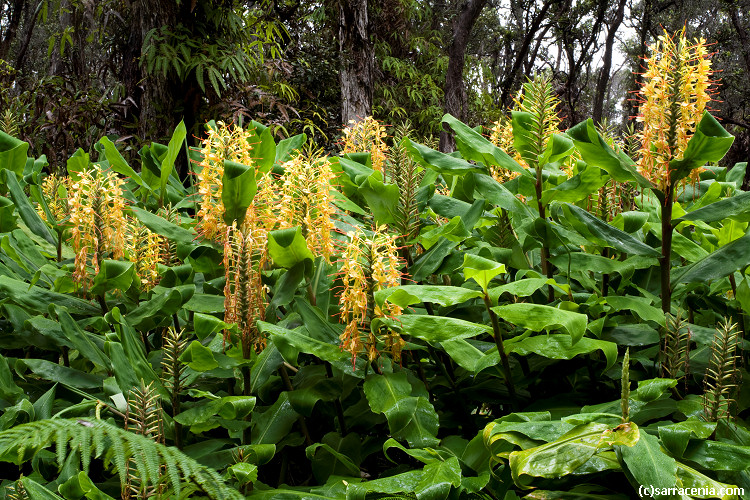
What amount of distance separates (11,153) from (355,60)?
5855 millimetres

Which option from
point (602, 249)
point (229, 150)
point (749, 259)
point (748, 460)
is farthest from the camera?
point (602, 249)

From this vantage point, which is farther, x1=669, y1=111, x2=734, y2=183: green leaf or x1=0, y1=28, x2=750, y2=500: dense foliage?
x1=669, y1=111, x2=734, y2=183: green leaf

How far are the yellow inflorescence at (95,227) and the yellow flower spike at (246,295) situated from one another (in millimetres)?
401

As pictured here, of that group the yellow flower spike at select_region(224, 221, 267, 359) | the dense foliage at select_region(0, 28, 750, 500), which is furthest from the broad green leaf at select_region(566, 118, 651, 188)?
the yellow flower spike at select_region(224, 221, 267, 359)

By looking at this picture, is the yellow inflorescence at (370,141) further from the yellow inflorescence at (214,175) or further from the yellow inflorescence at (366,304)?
the yellow inflorescence at (366,304)

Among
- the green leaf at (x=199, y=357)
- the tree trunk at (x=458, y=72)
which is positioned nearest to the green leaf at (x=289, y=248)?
the green leaf at (x=199, y=357)

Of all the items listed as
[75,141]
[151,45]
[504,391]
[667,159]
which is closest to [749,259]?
[667,159]

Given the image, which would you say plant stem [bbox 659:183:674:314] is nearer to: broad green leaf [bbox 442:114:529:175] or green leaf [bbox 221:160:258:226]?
broad green leaf [bbox 442:114:529:175]

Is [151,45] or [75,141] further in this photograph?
[75,141]

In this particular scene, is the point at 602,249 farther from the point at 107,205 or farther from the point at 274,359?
the point at 107,205

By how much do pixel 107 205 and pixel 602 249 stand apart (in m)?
1.24

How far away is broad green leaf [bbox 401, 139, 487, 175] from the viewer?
1396mm

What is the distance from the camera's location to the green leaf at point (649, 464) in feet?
2.68

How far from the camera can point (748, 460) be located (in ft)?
2.95
